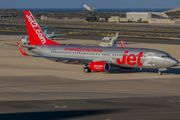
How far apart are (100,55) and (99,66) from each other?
2.72 metres

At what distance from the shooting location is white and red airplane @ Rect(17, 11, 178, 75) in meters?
38.5

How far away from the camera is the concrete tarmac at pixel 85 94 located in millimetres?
21156

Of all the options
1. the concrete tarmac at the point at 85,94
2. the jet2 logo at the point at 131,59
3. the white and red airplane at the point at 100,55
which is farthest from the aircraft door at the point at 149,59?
the concrete tarmac at the point at 85,94

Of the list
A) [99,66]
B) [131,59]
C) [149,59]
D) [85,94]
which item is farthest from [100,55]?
[85,94]

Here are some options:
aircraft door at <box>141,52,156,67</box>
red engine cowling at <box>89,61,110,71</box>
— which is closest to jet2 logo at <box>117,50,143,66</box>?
aircraft door at <box>141,52,156,67</box>

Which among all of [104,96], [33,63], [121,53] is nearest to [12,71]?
[33,63]

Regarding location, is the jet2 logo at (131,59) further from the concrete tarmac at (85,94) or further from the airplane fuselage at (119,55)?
the concrete tarmac at (85,94)

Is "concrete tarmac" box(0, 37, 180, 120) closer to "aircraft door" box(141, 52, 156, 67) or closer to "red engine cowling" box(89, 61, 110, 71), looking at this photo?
"red engine cowling" box(89, 61, 110, 71)

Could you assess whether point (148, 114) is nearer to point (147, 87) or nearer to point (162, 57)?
point (147, 87)

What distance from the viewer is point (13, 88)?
30.8 meters

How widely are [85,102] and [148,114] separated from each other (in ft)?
20.8

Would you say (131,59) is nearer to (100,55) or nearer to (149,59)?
(149,59)

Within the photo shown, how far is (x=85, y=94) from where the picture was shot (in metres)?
28.5

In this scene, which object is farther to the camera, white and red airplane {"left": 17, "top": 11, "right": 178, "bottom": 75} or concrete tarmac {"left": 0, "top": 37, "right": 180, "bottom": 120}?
white and red airplane {"left": 17, "top": 11, "right": 178, "bottom": 75}
